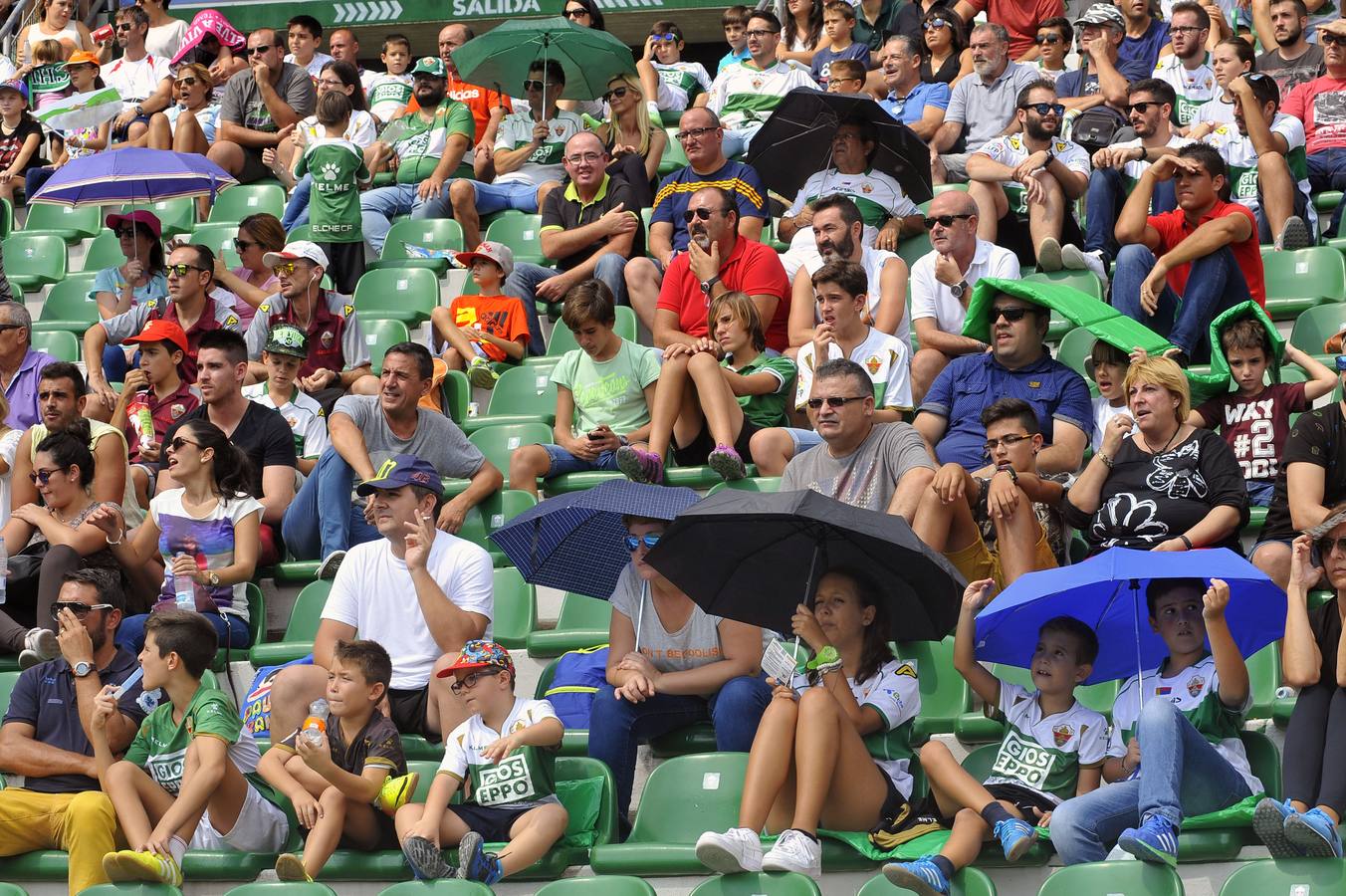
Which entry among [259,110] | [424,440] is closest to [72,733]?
[424,440]

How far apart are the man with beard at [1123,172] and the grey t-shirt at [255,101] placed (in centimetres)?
463

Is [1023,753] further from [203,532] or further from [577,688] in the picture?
[203,532]

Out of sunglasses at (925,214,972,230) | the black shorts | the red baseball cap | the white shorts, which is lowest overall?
the white shorts

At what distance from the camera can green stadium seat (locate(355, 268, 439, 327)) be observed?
27.9 feet

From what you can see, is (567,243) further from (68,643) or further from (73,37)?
(73,37)

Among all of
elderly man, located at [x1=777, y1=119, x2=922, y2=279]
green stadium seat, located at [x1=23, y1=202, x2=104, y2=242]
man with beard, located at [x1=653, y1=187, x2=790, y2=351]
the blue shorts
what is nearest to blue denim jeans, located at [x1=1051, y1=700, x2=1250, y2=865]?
the blue shorts

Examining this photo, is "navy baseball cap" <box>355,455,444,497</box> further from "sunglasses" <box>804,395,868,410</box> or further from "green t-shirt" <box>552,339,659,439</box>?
"sunglasses" <box>804,395,868,410</box>

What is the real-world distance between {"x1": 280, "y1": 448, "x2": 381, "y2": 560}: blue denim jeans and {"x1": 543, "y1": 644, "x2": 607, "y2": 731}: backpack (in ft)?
3.92

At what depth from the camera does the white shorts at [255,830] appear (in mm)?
5301

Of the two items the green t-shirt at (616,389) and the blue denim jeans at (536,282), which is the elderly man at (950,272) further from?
the blue denim jeans at (536,282)

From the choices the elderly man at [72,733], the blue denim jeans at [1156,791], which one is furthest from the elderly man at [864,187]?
the blue denim jeans at [1156,791]

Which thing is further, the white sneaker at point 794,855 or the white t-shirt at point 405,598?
the white t-shirt at point 405,598

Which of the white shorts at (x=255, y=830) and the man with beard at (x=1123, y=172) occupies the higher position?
the man with beard at (x=1123, y=172)

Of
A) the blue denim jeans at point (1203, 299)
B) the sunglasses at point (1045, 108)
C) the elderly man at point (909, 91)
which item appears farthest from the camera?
the elderly man at point (909, 91)
